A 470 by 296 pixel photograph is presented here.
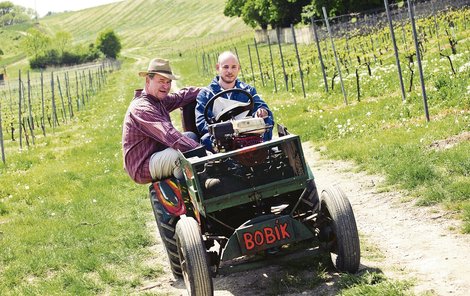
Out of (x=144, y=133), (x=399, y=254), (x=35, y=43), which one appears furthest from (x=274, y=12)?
(x=35, y=43)

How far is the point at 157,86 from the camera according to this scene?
648cm

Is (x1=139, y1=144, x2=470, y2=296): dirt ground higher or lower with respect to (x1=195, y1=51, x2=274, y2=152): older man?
lower

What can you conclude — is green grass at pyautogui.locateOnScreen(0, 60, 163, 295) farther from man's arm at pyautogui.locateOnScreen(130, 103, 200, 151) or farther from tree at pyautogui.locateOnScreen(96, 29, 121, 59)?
tree at pyautogui.locateOnScreen(96, 29, 121, 59)

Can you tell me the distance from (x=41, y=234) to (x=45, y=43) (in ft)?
394

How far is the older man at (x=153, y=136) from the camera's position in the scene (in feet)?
19.9

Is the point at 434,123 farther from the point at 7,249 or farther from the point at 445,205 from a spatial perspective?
the point at 7,249

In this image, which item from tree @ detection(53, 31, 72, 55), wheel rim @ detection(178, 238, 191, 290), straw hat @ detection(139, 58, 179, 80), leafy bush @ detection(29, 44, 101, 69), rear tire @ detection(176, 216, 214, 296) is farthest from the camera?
tree @ detection(53, 31, 72, 55)

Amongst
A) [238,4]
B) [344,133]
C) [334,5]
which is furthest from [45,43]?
[344,133]

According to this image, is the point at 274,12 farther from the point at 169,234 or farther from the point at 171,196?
the point at 169,234

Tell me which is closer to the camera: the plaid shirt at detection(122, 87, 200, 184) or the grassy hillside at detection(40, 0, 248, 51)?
the plaid shirt at detection(122, 87, 200, 184)

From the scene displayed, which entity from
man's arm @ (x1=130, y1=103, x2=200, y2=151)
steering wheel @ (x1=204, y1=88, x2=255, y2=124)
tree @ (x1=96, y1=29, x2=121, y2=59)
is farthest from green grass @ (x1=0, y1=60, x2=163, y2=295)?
tree @ (x1=96, y1=29, x2=121, y2=59)

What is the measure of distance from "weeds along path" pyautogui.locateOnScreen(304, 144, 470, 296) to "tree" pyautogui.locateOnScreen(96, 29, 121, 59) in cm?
10408

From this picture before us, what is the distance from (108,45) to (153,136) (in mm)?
106482

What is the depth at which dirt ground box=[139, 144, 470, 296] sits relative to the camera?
194 inches
